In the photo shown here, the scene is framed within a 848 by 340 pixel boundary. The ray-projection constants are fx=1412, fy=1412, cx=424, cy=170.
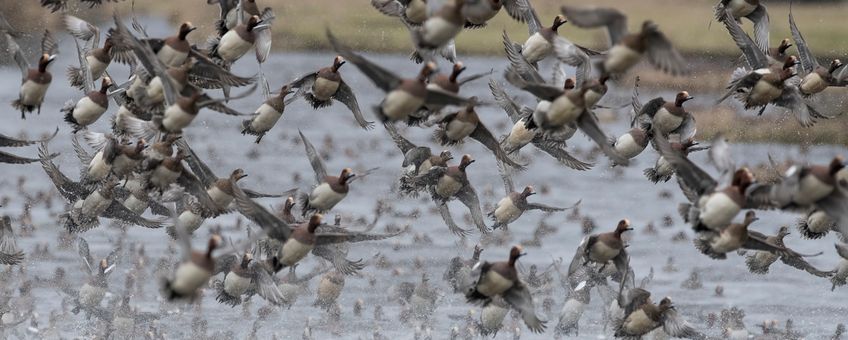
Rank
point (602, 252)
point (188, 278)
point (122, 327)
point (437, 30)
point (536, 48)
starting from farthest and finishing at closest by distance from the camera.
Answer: point (122, 327) < point (536, 48) < point (602, 252) < point (437, 30) < point (188, 278)

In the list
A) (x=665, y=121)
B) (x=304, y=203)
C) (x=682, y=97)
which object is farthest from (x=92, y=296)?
(x=682, y=97)

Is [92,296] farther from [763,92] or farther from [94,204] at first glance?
[763,92]

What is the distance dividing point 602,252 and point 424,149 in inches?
97.8

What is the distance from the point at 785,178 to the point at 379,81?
8.53ft

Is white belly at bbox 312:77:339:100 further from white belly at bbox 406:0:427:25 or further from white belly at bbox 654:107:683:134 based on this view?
white belly at bbox 654:107:683:134

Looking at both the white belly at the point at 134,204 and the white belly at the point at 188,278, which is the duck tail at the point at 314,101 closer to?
the white belly at the point at 134,204

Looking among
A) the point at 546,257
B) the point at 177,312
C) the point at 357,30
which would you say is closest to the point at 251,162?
the point at 546,257

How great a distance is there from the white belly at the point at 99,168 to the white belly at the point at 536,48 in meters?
3.52

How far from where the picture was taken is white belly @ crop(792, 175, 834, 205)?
28.3 feet

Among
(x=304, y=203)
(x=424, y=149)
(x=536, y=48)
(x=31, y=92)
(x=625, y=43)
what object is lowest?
(x=424, y=149)

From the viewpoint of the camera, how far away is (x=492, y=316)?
12.0 metres

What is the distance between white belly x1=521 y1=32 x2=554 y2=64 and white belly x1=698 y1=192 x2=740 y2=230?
10.3 feet

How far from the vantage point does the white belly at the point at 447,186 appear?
12586 millimetres

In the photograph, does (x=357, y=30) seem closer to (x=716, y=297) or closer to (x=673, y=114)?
(x=716, y=297)
